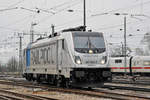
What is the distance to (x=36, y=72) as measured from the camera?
943 inches

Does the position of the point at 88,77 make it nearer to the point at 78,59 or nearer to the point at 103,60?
the point at 78,59

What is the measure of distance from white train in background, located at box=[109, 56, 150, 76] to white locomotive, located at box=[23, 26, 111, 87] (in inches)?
860

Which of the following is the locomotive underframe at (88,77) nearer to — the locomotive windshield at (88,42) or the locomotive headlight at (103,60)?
the locomotive headlight at (103,60)

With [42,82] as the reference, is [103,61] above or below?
above

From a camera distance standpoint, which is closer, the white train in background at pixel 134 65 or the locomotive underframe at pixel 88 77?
the locomotive underframe at pixel 88 77

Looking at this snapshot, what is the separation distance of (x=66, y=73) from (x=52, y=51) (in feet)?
10.1

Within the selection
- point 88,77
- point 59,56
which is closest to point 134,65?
point 59,56

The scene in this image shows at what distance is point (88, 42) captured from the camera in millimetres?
18188

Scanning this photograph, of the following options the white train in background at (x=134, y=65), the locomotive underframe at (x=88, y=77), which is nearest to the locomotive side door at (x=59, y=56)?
the locomotive underframe at (x=88, y=77)

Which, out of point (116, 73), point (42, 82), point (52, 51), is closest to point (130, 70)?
point (116, 73)

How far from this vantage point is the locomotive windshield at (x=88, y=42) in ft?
58.4

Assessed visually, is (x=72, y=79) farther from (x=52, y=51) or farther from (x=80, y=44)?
(x=52, y=51)

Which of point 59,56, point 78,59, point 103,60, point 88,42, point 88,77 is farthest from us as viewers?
point 59,56

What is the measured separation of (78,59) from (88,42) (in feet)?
4.92
